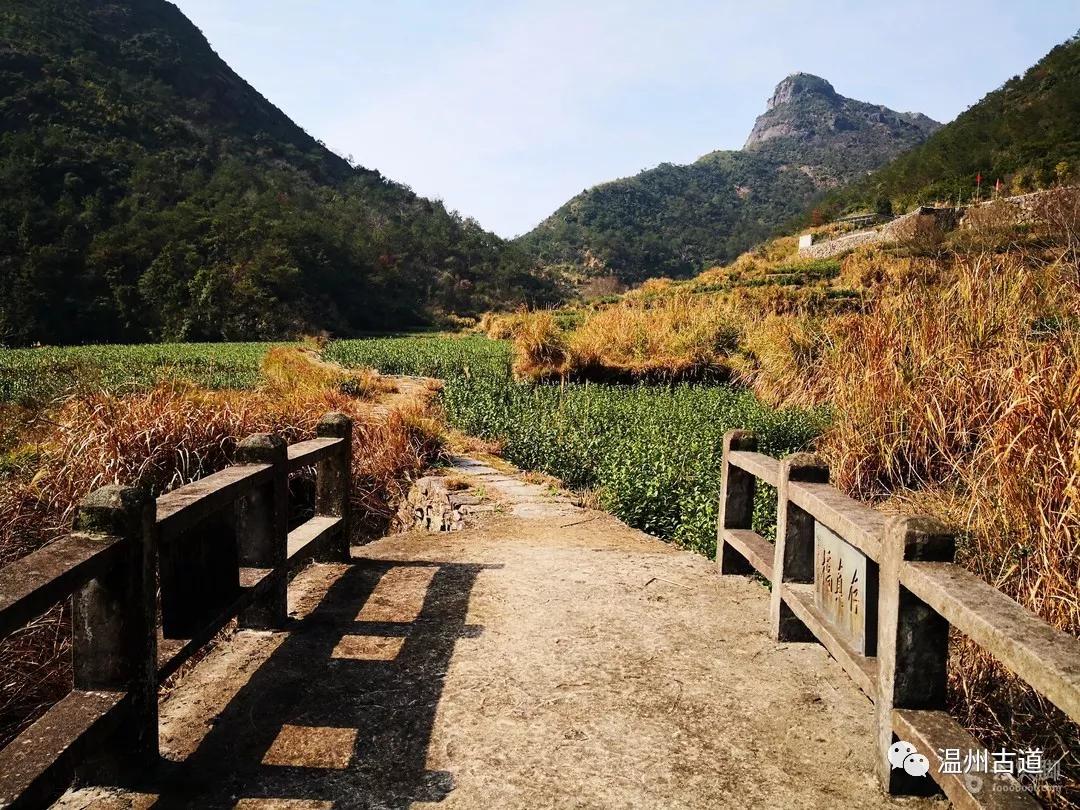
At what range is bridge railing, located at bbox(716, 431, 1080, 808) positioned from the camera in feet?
5.21

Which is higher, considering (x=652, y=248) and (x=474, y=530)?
(x=652, y=248)

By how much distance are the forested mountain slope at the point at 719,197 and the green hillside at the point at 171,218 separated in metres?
21.0

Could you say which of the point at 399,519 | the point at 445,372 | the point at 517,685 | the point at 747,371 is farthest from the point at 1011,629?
the point at 445,372

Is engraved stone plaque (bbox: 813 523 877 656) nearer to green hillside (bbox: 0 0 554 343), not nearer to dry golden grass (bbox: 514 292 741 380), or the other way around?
dry golden grass (bbox: 514 292 741 380)

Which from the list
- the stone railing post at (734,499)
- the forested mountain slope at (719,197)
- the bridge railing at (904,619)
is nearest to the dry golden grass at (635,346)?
the stone railing post at (734,499)

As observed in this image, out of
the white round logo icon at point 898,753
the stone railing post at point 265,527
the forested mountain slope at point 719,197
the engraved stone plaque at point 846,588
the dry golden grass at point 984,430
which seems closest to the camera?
the white round logo icon at point 898,753

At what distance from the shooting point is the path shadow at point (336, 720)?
2213 millimetres

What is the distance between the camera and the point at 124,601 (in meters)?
2.06

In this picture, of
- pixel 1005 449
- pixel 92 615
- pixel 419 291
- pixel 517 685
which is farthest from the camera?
pixel 419 291

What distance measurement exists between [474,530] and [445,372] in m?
10.0

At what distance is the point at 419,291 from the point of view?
55812 mm

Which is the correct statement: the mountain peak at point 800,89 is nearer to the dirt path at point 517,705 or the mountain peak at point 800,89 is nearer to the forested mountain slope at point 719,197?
the forested mountain slope at point 719,197

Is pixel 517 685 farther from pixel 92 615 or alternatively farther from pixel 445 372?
pixel 445 372

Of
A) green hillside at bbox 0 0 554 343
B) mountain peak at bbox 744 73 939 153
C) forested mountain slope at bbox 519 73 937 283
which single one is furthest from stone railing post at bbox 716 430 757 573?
mountain peak at bbox 744 73 939 153
